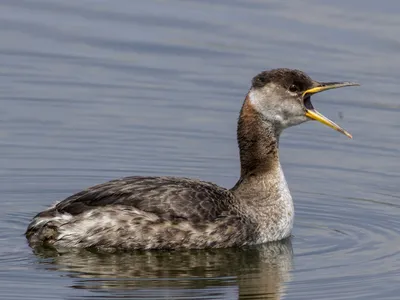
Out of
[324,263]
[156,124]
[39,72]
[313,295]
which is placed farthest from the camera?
[39,72]

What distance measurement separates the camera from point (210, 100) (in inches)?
722

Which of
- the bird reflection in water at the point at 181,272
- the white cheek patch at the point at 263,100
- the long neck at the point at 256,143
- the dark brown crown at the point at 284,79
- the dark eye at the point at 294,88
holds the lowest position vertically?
the bird reflection in water at the point at 181,272

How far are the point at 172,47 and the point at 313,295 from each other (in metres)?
8.08

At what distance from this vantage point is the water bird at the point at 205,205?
13648 millimetres

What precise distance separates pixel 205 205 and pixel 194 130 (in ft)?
11.7

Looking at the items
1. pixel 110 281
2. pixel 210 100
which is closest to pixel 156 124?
pixel 210 100

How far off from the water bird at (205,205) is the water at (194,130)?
18cm

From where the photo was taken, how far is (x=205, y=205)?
548 inches

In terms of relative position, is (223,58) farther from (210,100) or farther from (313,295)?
(313,295)

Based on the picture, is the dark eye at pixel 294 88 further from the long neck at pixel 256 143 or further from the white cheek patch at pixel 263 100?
the long neck at pixel 256 143

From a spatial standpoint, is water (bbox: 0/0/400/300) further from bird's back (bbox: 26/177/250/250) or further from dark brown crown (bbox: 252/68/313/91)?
dark brown crown (bbox: 252/68/313/91)

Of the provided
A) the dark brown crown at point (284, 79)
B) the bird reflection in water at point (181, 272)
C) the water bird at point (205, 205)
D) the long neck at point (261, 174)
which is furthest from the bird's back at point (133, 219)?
the dark brown crown at point (284, 79)

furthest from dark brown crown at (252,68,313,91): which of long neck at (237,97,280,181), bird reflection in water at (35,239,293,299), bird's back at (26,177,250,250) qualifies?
bird reflection in water at (35,239,293,299)

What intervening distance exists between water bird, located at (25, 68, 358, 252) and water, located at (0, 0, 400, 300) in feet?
0.58
